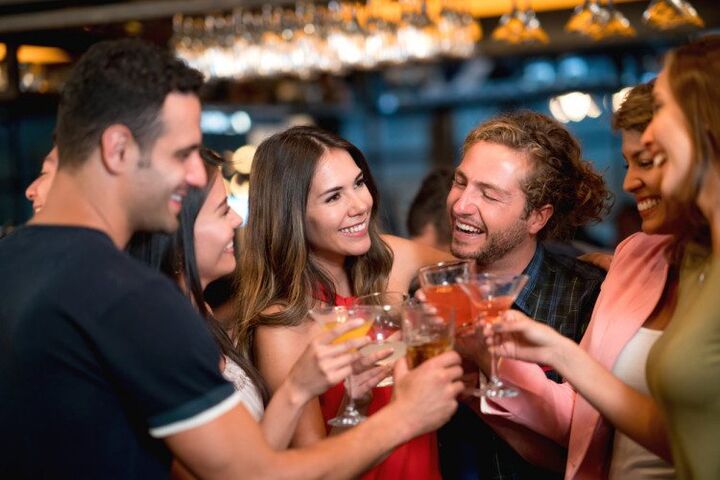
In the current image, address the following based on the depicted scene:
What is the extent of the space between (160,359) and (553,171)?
180cm

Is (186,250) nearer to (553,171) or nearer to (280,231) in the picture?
(280,231)

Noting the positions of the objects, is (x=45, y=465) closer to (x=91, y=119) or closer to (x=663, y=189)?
(x=91, y=119)

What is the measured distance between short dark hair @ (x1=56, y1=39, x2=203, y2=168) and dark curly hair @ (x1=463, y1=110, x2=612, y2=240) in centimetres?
150

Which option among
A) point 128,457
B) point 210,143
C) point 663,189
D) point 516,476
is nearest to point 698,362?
point 663,189

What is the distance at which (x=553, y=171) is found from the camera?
3.18 m

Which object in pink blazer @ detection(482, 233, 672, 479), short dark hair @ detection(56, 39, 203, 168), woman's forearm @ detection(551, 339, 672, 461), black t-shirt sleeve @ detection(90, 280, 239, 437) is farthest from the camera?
pink blazer @ detection(482, 233, 672, 479)

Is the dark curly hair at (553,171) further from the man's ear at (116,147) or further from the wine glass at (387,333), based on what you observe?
the man's ear at (116,147)

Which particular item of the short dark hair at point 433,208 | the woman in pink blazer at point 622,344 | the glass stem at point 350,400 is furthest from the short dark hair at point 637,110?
the short dark hair at point 433,208

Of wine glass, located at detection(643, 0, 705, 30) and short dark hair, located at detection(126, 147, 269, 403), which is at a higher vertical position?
wine glass, located at detection(643, 0, 705, 30)

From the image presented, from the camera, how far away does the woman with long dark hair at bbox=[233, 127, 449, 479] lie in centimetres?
276

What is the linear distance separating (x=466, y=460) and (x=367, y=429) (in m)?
0.86

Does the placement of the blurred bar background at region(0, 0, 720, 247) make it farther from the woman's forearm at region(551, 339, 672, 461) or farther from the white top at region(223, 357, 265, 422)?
the white top at region(223, 357, 265, 422)

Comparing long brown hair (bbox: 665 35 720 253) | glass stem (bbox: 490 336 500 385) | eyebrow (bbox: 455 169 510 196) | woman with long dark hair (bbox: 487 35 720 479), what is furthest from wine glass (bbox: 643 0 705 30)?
glass stem (bbox: 490 336 500 385)

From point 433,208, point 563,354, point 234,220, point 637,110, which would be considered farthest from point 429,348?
point 433,208
